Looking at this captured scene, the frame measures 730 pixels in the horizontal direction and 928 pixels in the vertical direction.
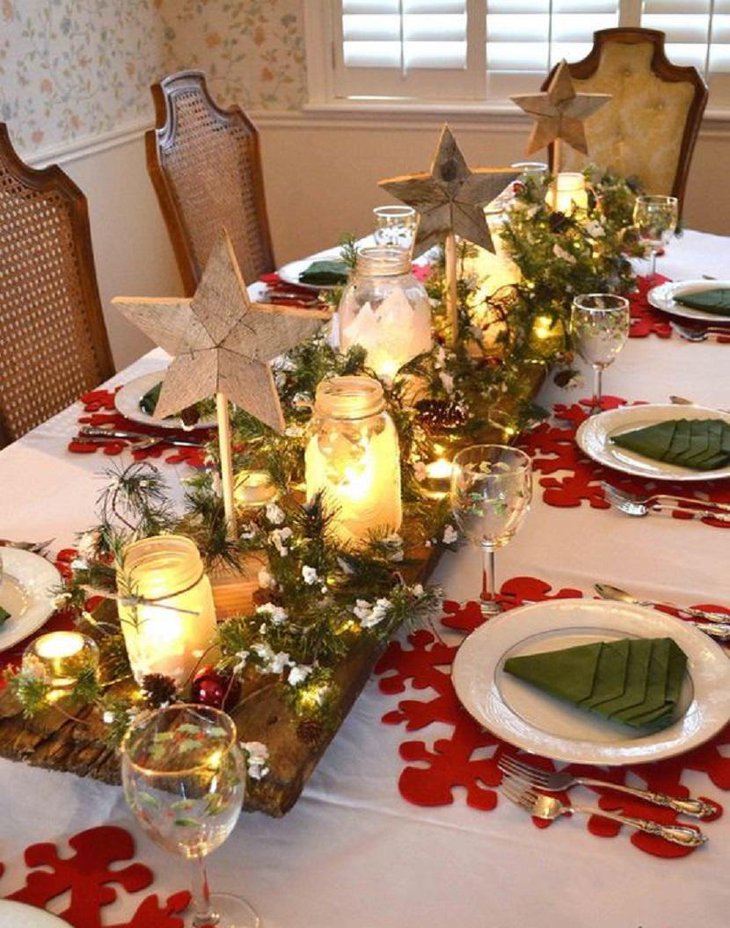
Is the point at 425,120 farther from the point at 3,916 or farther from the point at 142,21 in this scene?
the point at 3,916

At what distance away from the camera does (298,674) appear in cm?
98

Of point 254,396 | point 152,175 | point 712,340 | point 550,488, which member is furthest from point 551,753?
point 152,175

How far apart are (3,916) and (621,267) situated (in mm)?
1667

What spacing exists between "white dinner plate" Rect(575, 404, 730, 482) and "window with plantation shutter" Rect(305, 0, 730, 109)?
83.4 inches

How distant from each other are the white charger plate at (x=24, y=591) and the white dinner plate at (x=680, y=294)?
1.24 meters

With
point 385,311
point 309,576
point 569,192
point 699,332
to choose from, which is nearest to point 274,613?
point 309,576

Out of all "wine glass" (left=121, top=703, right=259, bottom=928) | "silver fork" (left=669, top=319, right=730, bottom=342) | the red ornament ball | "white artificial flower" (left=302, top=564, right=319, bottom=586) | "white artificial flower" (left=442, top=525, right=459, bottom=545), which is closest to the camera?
"wine glass" (left=121, top=703, right=259, bottom=928)

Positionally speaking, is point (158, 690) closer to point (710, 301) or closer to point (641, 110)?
point (710, 301)

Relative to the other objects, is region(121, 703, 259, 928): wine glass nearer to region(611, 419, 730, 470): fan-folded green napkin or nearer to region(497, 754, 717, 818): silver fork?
region(497, 754, 717, 818): silver fork

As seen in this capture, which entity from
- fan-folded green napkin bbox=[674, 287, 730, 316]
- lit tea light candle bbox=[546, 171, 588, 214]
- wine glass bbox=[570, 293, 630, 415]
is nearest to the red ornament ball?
wine glass bbox=[570, 293, 630, 415]

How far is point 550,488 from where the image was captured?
149 cm

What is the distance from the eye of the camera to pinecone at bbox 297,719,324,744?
95 centimetres

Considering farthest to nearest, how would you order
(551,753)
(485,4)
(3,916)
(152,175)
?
(485,4), (152,175), (551,753), (3,916)

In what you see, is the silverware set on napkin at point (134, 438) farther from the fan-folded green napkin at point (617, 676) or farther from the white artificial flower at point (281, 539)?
the fan-folded green napkin at point (617, 676)
